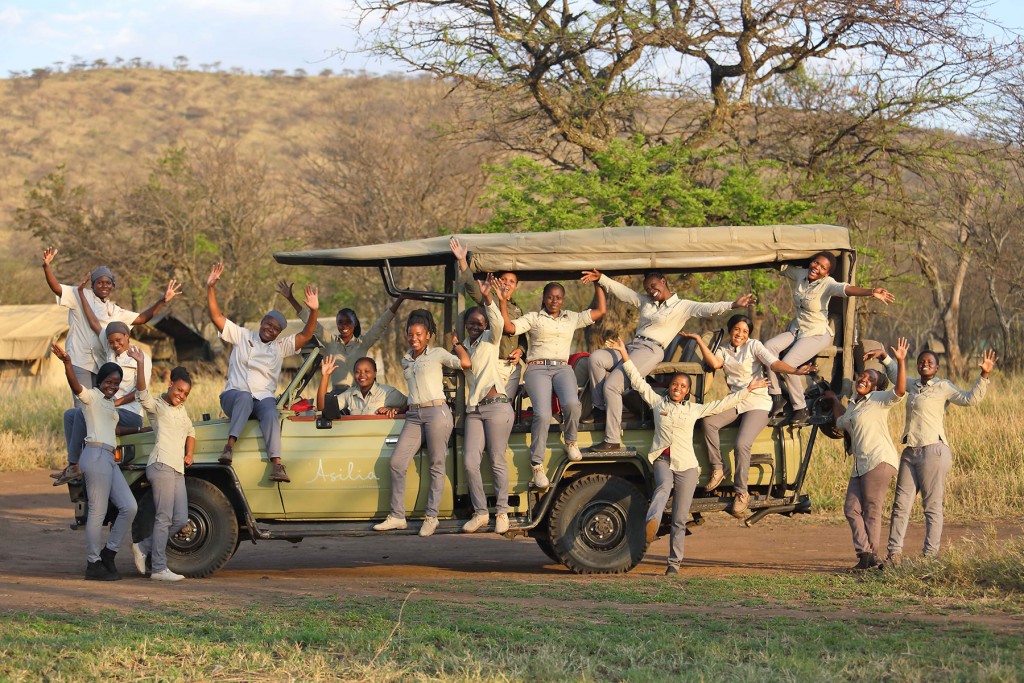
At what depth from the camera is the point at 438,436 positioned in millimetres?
9406

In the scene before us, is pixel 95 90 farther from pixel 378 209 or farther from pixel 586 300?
pixel 586 300

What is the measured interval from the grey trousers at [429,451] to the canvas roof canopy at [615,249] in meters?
1.23

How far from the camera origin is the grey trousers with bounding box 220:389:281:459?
31.1 ft

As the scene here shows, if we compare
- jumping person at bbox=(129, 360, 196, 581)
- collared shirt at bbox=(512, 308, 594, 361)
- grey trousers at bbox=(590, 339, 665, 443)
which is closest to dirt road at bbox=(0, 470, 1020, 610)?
jumping person at bbox=(129, 360, 196, 581)

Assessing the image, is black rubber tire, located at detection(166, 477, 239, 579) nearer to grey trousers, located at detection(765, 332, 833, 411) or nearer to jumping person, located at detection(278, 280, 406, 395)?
jumping person, located at detection(278, 280, 406, 395)

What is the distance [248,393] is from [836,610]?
4.73 metres

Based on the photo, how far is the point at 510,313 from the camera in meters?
10.2

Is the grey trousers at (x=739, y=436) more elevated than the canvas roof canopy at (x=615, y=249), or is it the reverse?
the canvas roof canopy at (x=615, y=249)

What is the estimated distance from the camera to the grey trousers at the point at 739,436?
962cm

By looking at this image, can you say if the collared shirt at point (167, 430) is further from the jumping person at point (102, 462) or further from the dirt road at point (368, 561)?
the dirt road at point (368, 561)

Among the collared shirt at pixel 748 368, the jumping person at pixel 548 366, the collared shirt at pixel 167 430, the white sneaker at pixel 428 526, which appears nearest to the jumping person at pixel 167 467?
the collared shirt at pixel 167 430

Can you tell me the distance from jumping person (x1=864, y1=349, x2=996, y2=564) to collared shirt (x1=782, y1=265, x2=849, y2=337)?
68cm

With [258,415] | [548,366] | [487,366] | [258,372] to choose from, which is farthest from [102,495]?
[548,366]

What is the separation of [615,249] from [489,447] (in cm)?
185
